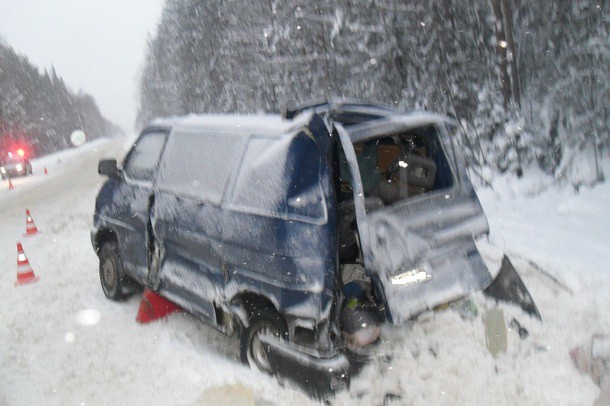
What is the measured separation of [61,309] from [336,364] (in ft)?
13.5

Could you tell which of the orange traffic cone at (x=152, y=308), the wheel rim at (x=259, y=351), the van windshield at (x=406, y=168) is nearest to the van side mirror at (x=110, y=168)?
the orange traffic cone at (x=152, y=308)

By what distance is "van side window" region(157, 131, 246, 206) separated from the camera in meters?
4.41

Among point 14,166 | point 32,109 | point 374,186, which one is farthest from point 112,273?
point 32,109

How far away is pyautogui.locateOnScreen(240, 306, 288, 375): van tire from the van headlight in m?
0.92

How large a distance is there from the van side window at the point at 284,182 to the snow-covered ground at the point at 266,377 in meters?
1.34

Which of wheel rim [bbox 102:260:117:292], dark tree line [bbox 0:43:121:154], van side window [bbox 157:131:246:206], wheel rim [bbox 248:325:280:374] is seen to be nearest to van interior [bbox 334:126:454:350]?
wheel rim [bbox 248:325:280:374]

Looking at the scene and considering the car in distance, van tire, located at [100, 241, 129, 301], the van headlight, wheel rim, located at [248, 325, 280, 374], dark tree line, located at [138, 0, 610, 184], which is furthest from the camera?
the car in distance

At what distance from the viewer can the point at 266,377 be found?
4.18 meters

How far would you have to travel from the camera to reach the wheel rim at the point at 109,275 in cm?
641

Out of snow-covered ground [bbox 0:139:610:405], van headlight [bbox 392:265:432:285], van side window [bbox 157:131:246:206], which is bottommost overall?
snow-covered ground [bbox 0:139:610:405]

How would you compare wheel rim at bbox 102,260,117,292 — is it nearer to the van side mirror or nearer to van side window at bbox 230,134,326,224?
the van side mirror

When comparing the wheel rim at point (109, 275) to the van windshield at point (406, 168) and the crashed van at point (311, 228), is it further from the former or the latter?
the van windshield at point (406, 168)

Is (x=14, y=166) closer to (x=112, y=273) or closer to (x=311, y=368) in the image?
(x=112, y=273)

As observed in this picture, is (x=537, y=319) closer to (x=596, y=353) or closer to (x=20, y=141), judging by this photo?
(x=596, y=353)
